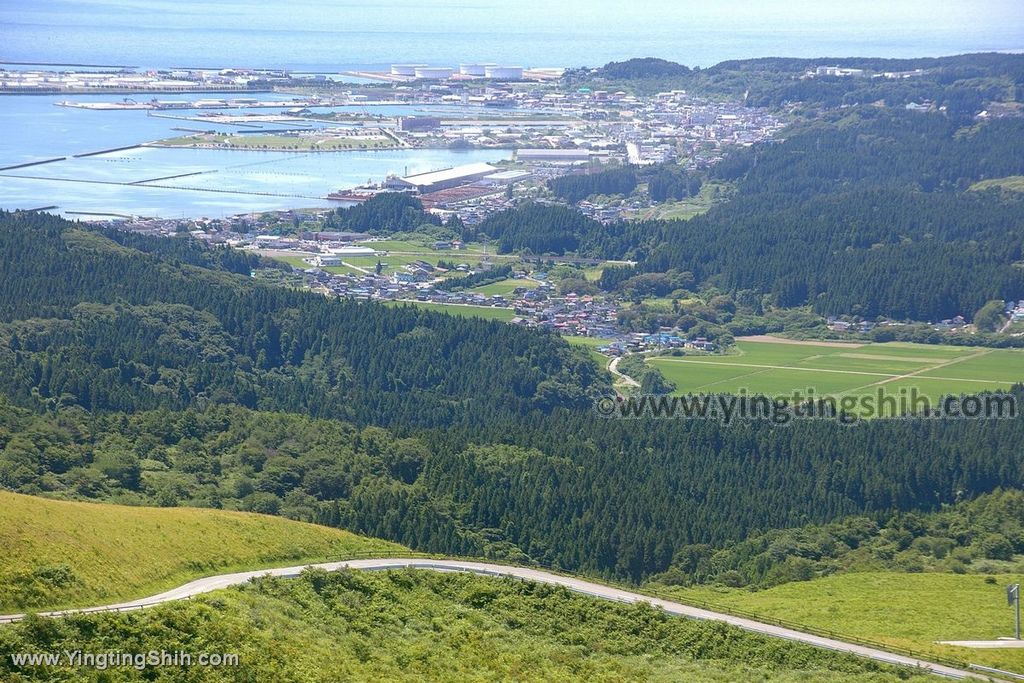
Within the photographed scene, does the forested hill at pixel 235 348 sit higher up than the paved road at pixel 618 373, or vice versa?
the forested hill at pixel 235 348

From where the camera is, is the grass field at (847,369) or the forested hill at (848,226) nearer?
the grass field at (847,369)

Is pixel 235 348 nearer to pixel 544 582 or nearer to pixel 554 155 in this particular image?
pixel 544 582

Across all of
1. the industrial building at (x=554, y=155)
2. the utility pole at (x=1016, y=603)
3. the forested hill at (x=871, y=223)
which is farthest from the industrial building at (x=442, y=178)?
the utility pole at (x=1016, y=603)

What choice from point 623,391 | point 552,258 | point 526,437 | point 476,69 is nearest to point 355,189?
point 552,258

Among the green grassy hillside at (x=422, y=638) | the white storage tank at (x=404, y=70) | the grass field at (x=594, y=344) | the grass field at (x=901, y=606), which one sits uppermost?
the green grassy hillside at (x=422, y=638)

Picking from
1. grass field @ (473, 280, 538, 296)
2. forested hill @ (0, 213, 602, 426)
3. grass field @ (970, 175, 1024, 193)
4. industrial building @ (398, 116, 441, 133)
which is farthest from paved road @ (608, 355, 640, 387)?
industrial building @ (398, 116, 441, 133)

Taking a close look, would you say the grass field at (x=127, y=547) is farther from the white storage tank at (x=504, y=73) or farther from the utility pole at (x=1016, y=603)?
the white storage tank at (x=504, y=73)
